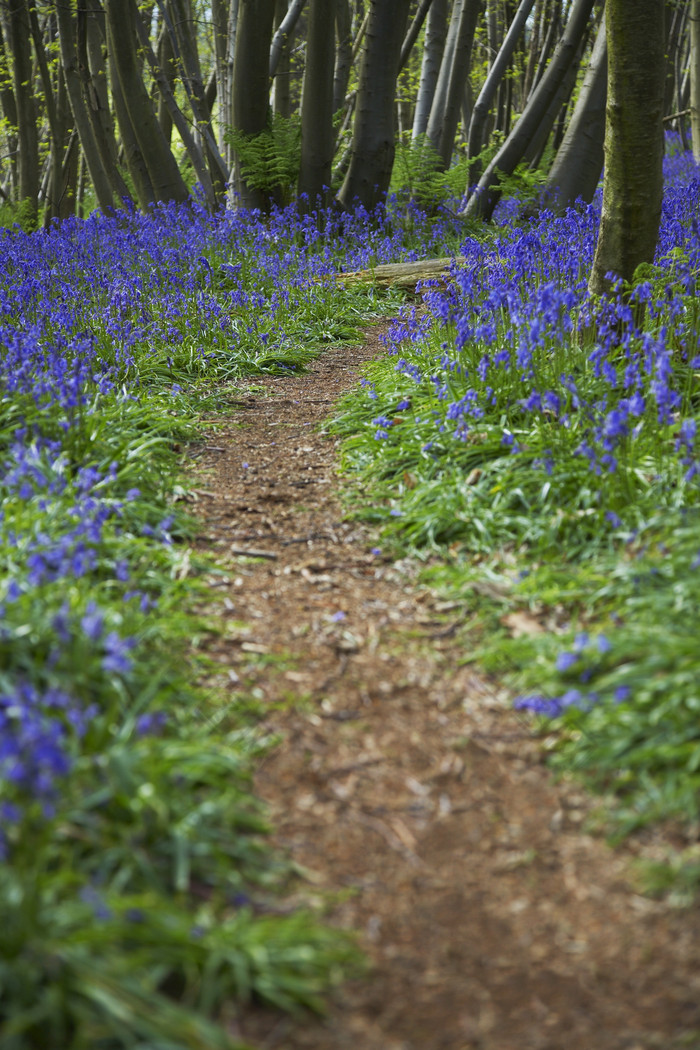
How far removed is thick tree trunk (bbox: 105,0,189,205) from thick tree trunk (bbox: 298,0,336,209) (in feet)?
6.00

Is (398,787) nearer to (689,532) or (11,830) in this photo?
(11,830)

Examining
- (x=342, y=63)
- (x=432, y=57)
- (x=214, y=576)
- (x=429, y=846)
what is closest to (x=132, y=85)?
(x=342, y=63)

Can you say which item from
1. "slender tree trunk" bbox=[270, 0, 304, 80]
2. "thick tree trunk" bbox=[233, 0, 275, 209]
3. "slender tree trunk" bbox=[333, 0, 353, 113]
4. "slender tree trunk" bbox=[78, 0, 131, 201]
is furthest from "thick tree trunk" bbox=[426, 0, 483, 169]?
"slender tree trunk" bbox=[78, 0, 131, 201]

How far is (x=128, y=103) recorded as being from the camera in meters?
9.35

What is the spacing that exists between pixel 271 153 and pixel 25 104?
4.33 meters

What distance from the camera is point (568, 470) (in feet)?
11.0

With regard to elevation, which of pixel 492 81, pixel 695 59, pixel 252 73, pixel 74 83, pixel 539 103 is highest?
pixel 74 83

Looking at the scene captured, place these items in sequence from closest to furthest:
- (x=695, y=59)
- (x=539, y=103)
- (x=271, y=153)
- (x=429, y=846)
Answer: (x=429, y=846)
(x=695, y=59)
(x=271, y=153)
(x=539, y=103)

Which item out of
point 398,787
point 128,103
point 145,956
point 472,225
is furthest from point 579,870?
point 128,103

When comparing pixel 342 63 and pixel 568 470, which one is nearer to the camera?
pixel 568 470

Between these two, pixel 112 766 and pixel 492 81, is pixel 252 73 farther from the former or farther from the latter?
pixel 112 766

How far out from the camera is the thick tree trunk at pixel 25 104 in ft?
35.3

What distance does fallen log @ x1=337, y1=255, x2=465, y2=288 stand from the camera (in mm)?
7943

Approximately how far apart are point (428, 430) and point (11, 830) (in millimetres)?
2961
